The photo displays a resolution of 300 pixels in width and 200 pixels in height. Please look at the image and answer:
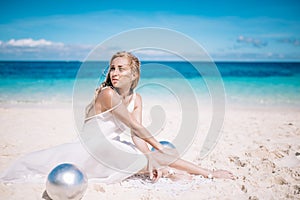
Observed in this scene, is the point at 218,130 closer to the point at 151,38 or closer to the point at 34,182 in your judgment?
the point at 151,38

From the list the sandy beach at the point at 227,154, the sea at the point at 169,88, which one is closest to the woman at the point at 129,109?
the sandy beach at the point at 227,154

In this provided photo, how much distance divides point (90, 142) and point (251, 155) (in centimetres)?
319

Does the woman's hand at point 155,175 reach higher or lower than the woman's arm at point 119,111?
lower

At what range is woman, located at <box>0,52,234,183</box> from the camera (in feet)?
13.5

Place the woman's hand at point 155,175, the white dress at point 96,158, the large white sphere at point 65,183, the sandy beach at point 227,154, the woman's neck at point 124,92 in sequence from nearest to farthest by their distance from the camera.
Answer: the large white sphere at point 65,183
the sandy beach at point 227,154
the white dress at point 96,158
the woman's hand at point 155,175
the woman's neck at point 124,92

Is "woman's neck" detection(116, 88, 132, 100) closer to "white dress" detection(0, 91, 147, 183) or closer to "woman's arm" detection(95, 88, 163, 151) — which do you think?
"woman's arm" detection(95, 88, 163, 151)

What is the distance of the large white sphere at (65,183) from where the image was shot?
329 centimetres

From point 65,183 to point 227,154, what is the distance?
3.47 meters

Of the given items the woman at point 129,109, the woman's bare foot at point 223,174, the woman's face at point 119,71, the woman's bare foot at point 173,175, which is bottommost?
the woman's bare foot at point 173,175

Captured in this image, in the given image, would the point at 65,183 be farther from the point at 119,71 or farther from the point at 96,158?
the point at 119,71

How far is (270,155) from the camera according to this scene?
17.5 feet

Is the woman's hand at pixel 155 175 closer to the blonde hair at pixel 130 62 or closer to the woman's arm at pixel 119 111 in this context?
the woman's arm at pixel 119 111

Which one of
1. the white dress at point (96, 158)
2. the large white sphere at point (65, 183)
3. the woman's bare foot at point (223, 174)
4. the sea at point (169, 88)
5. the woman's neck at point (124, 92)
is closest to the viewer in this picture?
the large white sphere at point (65, 183)

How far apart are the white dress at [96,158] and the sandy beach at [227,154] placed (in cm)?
20
